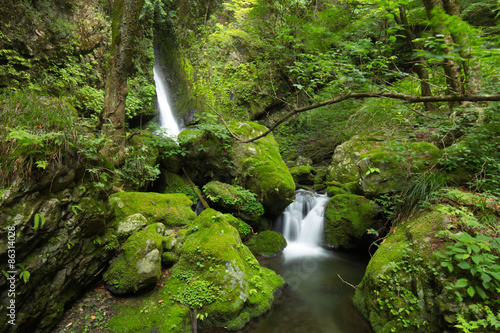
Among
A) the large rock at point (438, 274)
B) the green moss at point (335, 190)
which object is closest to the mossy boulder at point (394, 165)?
the large rock at point (438, 274)

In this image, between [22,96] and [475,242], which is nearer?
[475,242]

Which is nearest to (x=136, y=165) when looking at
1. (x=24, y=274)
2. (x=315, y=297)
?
(x=24, y=274)

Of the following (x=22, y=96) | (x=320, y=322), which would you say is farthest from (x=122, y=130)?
(x=320, y=322)

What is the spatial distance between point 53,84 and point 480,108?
11819 mm

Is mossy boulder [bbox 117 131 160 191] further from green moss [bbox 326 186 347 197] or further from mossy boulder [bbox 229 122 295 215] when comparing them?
green moss [bbox 326 186 347 197]

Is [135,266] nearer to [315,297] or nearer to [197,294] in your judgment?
[197,294]

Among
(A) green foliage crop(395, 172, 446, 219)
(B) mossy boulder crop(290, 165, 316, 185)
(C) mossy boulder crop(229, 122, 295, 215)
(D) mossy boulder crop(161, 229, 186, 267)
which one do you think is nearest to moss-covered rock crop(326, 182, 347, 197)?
(B) mossy boulder crop(290, 165, 316, 185)

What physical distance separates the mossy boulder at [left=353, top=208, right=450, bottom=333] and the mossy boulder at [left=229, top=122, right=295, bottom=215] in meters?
3.09

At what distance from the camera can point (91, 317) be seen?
301 cm

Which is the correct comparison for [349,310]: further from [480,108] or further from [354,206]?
[480,108]

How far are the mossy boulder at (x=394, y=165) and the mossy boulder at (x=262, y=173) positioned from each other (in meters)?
2.16

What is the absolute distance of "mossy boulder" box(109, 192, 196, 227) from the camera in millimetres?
4207

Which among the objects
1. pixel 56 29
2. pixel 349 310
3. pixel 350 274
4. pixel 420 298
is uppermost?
pixel 56 29

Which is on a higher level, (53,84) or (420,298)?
(53,84)
